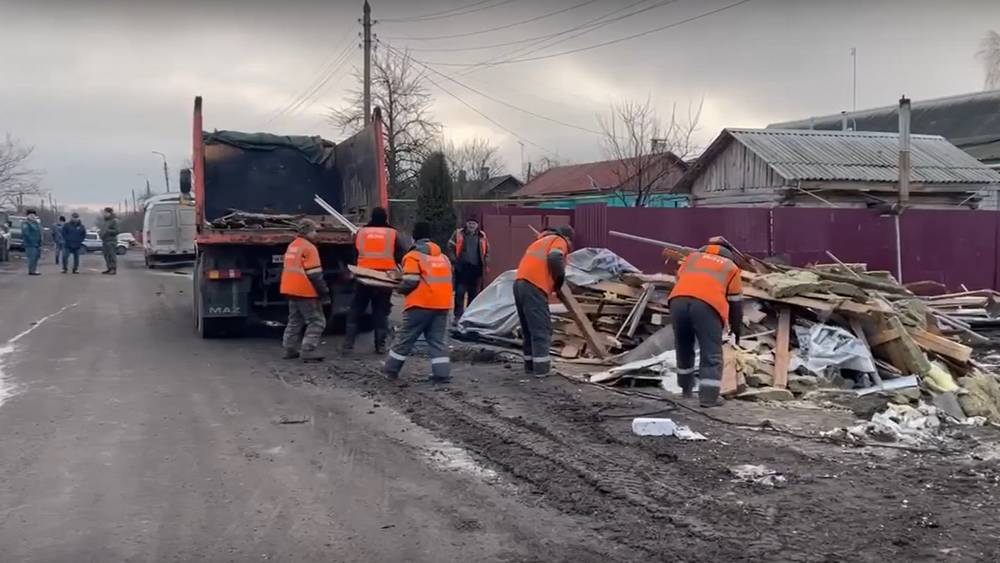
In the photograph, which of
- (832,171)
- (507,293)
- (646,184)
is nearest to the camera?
(507,293)

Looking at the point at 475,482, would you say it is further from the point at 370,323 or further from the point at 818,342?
the point at 370,323

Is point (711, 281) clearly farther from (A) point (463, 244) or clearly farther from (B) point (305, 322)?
(A) point (463, 244)

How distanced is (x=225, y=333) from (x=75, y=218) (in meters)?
12.7

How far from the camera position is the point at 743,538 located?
490 centimetres

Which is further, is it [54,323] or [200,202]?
[54,323]

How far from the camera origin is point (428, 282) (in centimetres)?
945

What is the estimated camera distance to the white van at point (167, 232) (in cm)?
2839

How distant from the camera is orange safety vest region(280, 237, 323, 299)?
1084 centimetres

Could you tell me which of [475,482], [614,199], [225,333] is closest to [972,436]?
[475,482]

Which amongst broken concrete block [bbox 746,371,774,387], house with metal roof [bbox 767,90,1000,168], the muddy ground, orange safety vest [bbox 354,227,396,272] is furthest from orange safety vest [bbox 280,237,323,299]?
house with metal roof [bbox 767,90,1000,168]

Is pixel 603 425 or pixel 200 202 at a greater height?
pixel 200 202

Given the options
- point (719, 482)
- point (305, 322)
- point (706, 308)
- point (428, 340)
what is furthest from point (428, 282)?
point (719, 482)

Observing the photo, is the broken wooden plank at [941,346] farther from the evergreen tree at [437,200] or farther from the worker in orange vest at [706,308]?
the evergreen tree at [437,200]

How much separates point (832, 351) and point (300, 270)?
589cm
